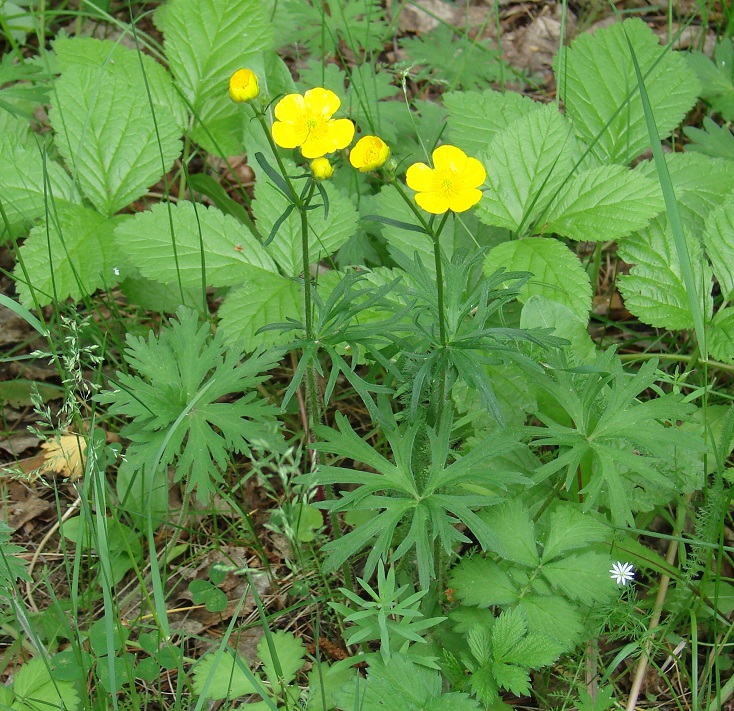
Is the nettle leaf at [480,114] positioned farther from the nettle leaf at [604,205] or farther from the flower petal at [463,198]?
the flower petal at [463,198]

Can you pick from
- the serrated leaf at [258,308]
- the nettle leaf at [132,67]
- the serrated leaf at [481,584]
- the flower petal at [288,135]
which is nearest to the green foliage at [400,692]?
the serrated leaf at [481,584]

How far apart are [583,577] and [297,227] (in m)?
1.46

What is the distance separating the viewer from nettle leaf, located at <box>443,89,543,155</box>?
2.96 m

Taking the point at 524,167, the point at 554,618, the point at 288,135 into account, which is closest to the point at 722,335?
the point at 524,167

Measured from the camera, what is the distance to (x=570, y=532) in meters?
2.06

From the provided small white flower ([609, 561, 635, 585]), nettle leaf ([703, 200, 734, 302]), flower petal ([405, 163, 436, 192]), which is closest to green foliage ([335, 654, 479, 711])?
small white flower ([609, 561, 635, 585])

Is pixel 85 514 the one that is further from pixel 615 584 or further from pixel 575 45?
pixel 575 45

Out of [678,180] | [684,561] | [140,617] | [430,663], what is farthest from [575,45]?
[140,617]

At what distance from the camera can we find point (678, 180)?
9.55 ft

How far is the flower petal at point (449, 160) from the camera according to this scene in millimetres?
1517

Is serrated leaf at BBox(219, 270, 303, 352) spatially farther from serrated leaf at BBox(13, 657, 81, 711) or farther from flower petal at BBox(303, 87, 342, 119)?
serrated leaf at BBox(13, 657, 81, 711)

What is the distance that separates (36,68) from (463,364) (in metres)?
2.43

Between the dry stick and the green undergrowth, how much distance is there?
11mm

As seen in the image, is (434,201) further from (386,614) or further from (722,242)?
(722,242)
